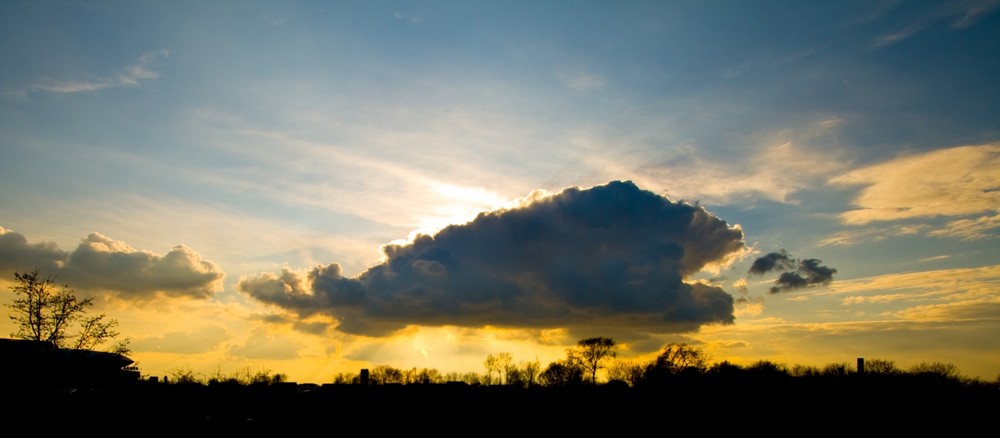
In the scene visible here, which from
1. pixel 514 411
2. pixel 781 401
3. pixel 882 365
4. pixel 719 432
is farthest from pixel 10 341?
pixel 882 365

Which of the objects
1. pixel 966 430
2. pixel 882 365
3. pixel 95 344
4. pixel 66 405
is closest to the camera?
pixel 66 405

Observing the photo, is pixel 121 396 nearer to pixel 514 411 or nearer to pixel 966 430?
pixel 514 411

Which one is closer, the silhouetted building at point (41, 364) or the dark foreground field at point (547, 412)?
the dark foreground field at point (547, 412)

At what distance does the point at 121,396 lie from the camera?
225 ft

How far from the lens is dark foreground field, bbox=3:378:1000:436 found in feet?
192

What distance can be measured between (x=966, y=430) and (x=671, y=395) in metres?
33.9

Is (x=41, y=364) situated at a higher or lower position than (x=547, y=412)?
higher

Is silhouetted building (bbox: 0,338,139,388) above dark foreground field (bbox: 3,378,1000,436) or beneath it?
above

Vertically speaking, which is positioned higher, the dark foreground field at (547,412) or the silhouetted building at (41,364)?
the silhouetted building at (41,364)

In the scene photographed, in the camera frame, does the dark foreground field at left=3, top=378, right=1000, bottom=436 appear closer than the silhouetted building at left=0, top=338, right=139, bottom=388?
Yes

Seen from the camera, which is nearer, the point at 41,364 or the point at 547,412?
the point at 547,412

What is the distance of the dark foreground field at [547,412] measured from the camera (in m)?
58.4

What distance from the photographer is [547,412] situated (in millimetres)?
81062

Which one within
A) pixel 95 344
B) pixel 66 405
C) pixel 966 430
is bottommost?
pixel 966 430
